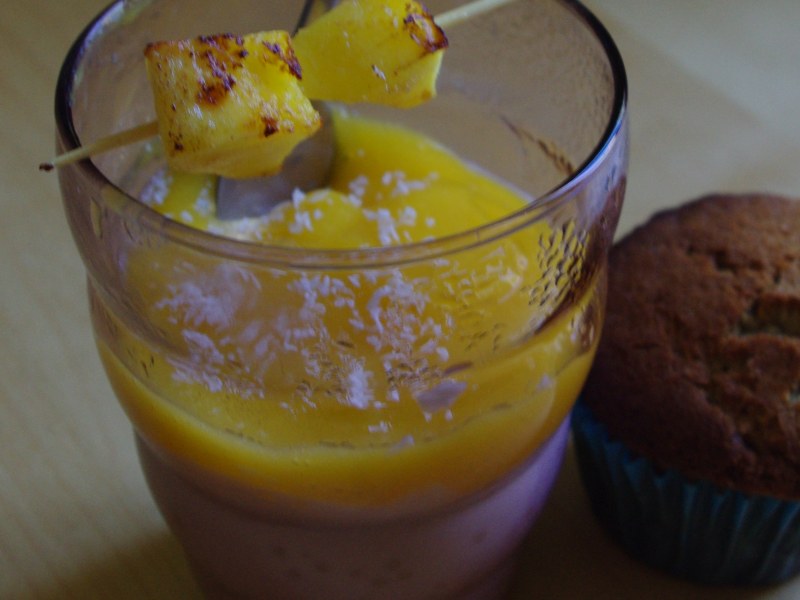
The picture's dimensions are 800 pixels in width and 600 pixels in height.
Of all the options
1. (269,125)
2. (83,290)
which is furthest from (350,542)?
(83,290)

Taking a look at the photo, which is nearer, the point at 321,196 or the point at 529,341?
the point at 529,341

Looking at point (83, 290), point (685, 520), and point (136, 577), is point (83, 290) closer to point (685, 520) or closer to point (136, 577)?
point (136, 577)

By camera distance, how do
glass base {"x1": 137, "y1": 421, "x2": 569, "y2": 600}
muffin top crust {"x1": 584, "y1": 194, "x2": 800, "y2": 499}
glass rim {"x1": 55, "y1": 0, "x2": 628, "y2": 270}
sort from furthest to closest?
muffin top crust {"x1": 584, "y1": 194, "x2": 800, "y2": 499} < glass base {"x1": 137, "y1": 421, "x2": 569, "y2": 600} < glass rim {"x1": 55, "y1": 0, "x2": 628, "y2": 270}

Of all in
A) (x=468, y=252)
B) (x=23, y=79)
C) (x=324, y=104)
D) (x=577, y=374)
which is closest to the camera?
(x=468, y=252)

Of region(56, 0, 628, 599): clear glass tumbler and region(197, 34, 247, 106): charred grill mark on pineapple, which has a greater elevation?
region(197, 34, 247, 106): charred grill mark on pineapple

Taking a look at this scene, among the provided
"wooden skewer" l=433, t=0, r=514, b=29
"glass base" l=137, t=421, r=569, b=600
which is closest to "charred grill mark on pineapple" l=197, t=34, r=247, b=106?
"wooden skewer" l=433, t=0, r=514, b=29

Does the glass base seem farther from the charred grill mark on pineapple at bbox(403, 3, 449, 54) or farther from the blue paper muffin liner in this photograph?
the charred grill mark on pineapple at bbox(403, 3, 449, 54)

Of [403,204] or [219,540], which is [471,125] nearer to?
[403,204]

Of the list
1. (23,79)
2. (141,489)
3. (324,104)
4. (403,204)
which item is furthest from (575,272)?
(23,79)
